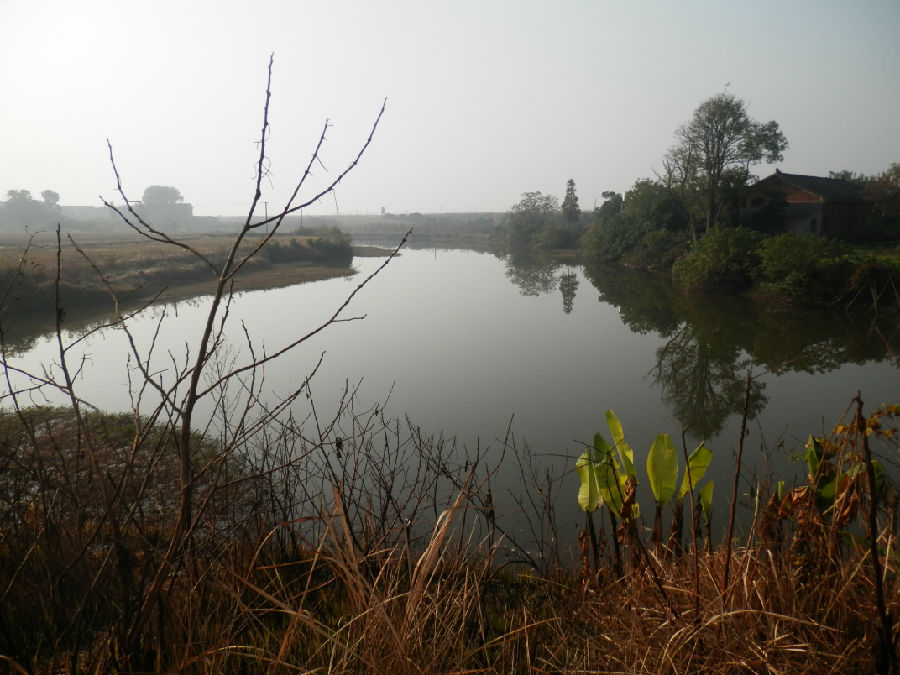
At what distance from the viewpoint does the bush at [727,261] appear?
1886 cm

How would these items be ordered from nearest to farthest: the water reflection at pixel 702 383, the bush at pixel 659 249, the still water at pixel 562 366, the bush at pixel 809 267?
the still water at pixel 562 366
the water reflection at pixel 702 383
the bush at pixel 809 267
the bush at pixel 659 249

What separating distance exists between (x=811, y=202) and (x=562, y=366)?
65.5 ft

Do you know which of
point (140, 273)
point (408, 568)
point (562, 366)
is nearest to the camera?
point (408, 568)

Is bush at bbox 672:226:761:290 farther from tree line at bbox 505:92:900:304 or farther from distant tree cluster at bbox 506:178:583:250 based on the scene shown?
distant tree cluster at bbox 506:178:583:250

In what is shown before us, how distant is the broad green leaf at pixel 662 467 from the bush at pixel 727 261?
1882 cm

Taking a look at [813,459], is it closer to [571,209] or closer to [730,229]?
[730,229]

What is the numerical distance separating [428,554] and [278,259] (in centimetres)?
2966

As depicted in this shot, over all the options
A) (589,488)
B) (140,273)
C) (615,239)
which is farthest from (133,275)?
(615,239)

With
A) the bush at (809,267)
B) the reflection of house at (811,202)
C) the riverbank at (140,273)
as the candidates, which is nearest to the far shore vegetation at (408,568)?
the riverbank at (140,273)

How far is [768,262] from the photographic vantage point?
56.0 ft

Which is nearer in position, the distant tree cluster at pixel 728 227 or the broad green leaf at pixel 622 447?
the broad green leaf at pixel 622 447

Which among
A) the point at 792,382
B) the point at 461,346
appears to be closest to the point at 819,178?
the point at 792,382

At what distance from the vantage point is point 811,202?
2306 cm

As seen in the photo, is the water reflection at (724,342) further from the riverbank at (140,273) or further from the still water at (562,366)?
→ the riverbank at (140,273)
